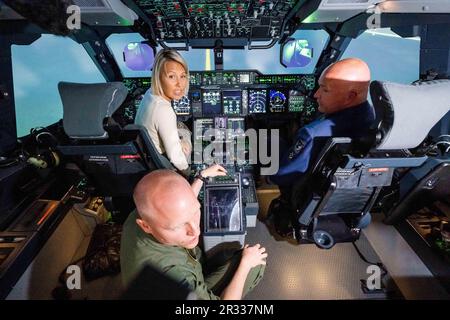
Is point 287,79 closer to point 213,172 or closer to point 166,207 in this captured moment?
point 213,172

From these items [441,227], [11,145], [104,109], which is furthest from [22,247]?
[441,227]

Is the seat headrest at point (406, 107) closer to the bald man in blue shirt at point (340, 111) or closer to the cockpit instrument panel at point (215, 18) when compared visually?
the bald man in blue shirt at point (340, 111)

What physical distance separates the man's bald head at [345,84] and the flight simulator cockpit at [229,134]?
9.3 inches

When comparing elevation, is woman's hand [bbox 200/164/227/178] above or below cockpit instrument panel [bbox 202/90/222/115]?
below

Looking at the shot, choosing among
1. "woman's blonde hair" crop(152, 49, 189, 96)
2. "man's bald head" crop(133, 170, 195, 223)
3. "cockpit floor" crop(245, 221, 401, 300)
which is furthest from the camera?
"woman's blonde hair" crop(152, 49, 189, 96)

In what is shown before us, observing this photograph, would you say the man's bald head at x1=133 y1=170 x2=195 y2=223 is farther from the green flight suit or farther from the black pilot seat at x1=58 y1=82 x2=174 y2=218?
the black pilot seat at x1=58 y1=82 x2=174 y2=218

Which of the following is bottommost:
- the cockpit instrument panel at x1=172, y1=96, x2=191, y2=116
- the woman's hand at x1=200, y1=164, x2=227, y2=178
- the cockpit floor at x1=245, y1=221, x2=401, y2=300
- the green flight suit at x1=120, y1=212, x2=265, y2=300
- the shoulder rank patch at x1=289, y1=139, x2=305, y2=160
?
the cockpit floor at x1=245, y1=221, x2=401, y2=300

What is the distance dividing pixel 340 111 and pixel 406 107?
1.31 ft

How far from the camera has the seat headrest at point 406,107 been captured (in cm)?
102

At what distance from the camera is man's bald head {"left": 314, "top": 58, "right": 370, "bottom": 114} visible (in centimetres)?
134

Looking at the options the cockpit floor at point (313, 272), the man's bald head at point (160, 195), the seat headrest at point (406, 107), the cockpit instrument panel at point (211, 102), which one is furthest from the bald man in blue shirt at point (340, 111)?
the cockpit instrument panel at point (211, 102)

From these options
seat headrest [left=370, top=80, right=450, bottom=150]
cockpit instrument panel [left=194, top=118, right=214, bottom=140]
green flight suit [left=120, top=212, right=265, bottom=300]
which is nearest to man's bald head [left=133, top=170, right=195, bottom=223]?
green flight suit [left=120, top=212, right=265, bottom=300]

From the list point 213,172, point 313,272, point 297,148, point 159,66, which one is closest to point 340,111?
point 297,148

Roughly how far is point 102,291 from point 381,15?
9.68 feet
